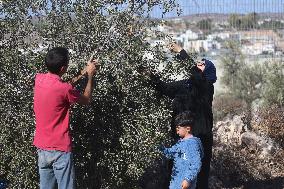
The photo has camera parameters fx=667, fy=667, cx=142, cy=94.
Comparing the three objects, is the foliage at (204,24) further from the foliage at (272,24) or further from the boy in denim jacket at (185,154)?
the boy in denim jacket at (185,154)

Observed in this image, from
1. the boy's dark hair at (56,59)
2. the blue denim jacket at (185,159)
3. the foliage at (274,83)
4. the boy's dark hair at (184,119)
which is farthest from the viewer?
the foliage at (274,83)

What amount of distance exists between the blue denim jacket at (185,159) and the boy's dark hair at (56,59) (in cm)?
128

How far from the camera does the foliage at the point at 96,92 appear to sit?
5.66m

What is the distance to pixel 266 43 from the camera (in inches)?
473


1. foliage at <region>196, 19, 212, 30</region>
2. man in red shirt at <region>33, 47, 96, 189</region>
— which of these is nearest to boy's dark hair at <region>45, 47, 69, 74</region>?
man in red shirt at <region>33, 47, 96, 189</region>

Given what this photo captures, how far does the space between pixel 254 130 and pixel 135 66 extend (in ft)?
16.4

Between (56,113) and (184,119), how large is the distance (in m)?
1.27

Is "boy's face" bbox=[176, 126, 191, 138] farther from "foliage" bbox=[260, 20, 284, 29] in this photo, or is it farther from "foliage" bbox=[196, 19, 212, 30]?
"foliage" bbox=[260, 20, 284, 29]

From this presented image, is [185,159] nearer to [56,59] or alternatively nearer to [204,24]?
[56,59]

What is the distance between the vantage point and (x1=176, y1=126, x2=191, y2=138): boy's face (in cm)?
593

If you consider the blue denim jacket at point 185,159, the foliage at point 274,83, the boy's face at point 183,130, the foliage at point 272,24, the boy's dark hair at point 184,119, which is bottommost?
the foliage at point 274,83

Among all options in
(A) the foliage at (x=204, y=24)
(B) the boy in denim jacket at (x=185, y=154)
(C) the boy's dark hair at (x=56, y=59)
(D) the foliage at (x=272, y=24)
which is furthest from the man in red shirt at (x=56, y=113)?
(D) the foliage at (x=272, y=24)

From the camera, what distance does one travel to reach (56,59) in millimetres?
5121

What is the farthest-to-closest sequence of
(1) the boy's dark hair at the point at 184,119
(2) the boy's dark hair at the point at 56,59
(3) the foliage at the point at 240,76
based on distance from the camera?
1. (3) the foliage at the point at 240,76
2. (1) the boy's dark hair at the point at 184,119
3. (2) the boy's dark hair at the point at 56,59
